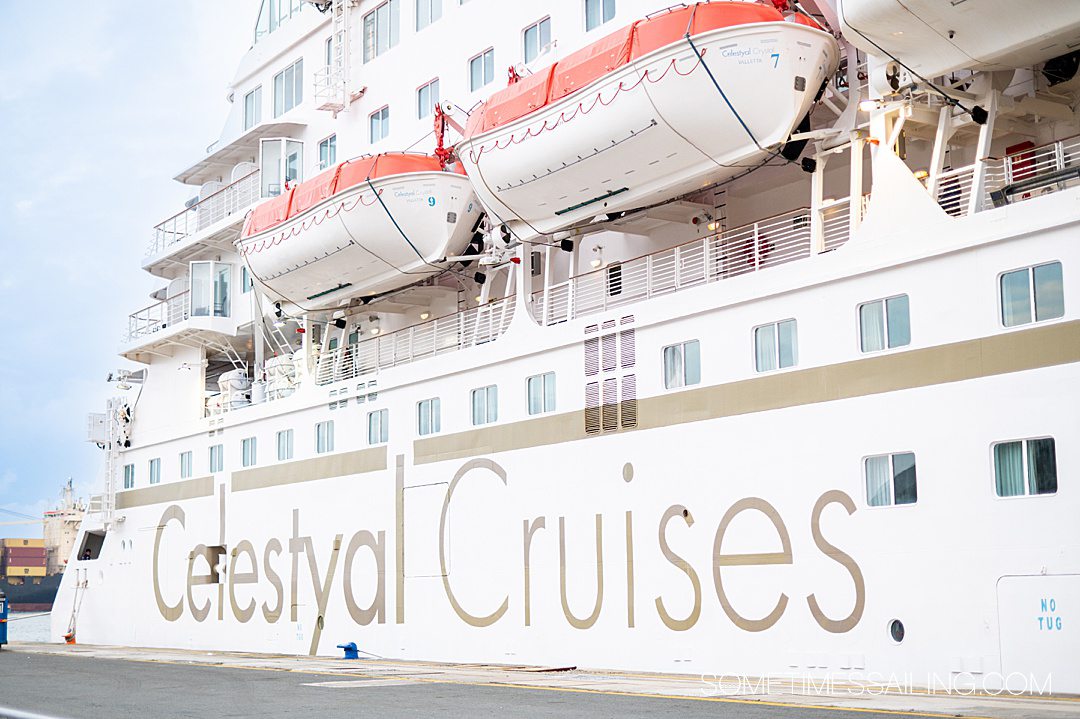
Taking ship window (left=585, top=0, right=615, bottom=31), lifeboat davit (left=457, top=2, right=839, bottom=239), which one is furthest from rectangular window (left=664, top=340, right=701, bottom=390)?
ship window (left=585, top=0, right=615, bottom=31)

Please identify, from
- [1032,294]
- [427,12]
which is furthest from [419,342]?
[1032,294]

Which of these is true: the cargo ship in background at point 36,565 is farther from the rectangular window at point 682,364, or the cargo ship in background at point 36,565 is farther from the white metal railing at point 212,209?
the rectangular window at point 682,364

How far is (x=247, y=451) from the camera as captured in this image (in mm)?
27969

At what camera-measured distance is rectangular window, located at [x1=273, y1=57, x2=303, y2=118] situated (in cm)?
3075

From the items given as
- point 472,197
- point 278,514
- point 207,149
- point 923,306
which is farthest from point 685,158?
point 207,149

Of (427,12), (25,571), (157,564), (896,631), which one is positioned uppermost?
(427,12)

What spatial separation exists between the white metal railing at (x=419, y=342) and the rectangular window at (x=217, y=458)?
3909mm

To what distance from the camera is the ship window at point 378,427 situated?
77.5ft

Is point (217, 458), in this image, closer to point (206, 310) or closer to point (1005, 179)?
point (206, 310)

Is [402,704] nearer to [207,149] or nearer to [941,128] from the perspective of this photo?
[941,128]

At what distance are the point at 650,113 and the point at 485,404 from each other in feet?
20.9

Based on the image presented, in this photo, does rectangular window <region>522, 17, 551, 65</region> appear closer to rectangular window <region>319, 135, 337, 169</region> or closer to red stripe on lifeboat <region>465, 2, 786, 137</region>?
red stripe on lifeboat <region>465, 2, 786, 137</region>

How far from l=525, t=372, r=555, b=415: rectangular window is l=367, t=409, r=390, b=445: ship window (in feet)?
15.0

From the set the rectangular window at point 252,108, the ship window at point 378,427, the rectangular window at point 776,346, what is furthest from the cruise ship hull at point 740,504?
the rectangular window at point 252,108
